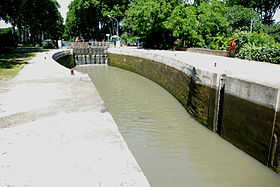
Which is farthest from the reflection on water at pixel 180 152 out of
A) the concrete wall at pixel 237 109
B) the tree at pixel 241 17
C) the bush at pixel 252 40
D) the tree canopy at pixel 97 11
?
the tree canopy at pixel 97 11

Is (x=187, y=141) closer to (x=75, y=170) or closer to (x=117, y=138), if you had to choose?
(x=117, y=138)

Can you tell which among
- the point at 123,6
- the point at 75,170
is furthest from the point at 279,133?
the point at 123,6

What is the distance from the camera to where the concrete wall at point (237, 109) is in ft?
17.8

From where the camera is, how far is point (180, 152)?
6.67 m

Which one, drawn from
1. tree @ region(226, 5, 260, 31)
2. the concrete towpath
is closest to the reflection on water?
the concrete towpath

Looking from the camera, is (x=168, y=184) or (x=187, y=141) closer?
(x=168, y=184)

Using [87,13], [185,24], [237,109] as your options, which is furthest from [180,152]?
[87,13]

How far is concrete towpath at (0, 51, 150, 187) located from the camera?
3504mm

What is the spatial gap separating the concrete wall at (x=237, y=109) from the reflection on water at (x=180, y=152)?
0.29 m

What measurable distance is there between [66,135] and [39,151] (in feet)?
2.37

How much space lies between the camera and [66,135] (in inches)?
194

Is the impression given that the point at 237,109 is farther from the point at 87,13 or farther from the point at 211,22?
the point at 87,13

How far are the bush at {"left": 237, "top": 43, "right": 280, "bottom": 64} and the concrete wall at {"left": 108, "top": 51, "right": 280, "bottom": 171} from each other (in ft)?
15.3

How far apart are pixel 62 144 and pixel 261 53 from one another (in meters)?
12.1
